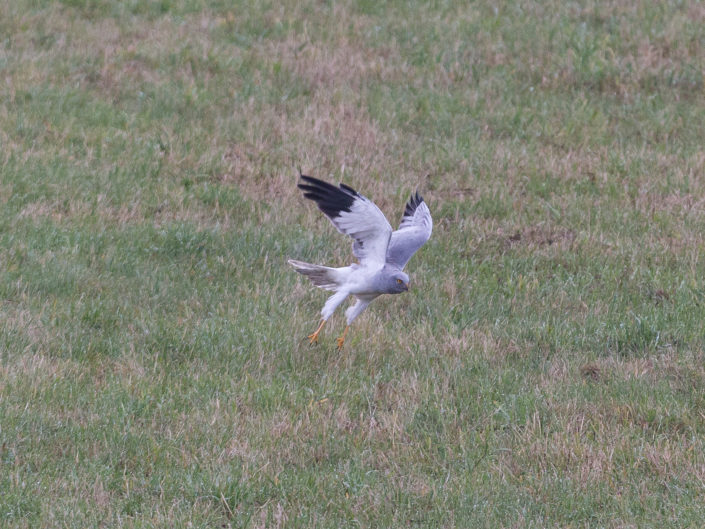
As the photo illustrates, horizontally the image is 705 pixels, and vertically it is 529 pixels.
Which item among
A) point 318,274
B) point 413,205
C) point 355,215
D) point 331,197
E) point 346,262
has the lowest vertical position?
point 346,262

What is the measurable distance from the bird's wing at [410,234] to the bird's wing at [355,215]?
389 mm

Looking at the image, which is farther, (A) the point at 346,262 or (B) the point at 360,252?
(A) the point at 346,262

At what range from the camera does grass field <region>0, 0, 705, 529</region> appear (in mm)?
5355

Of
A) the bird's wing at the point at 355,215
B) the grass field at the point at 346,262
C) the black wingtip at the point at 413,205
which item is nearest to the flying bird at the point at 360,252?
the bird's wing at the point at 355,215

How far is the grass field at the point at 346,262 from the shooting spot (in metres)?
5.36

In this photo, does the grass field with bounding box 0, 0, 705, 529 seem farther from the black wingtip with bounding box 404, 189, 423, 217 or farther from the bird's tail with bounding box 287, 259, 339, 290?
the black wingtip with bounding box 404, 189, 423, 217

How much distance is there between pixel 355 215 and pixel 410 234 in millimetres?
1243

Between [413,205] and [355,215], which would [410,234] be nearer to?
[413,205]

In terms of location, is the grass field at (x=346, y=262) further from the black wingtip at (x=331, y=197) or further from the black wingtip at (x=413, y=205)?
the black wingtip at (x=331, y=197)

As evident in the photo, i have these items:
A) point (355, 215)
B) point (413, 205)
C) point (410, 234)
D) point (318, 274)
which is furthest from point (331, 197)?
point (413, 205)

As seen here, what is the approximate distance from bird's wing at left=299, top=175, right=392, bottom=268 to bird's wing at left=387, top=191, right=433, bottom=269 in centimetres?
39

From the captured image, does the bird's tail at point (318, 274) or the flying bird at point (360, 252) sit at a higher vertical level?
the flying bird at point (360, 252)

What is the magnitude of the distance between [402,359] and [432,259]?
2101 millimetres

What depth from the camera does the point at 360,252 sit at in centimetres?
737
